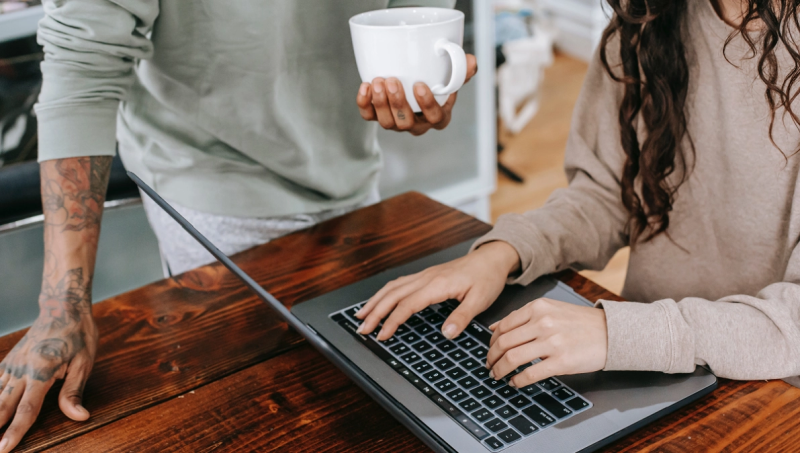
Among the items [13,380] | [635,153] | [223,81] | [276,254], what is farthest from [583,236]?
[13,380]

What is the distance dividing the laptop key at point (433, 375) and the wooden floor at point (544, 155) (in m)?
1.62

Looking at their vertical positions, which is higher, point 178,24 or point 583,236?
point 178,24

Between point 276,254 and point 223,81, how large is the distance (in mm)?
242

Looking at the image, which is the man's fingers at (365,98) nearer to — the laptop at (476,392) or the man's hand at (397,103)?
the man's hand at (397,103)

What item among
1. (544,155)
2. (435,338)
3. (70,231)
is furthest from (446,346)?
(544,155)

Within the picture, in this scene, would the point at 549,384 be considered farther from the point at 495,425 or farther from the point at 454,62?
the point at 454,62

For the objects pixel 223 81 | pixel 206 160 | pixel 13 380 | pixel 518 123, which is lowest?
pixel 518 123

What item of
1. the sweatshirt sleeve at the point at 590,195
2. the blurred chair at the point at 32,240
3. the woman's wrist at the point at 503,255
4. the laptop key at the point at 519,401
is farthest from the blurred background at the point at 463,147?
the laptop key at the point at 519,401

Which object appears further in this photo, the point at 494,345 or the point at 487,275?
the point at 487,275

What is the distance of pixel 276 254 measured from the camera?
0.94 meters

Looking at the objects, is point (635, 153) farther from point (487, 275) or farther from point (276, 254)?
point (276, 254)

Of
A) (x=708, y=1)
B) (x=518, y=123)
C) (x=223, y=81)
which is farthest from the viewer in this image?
(x=518, y=123)

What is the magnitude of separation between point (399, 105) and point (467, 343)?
0.26 meters

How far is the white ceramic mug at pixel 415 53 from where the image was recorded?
667 mm
